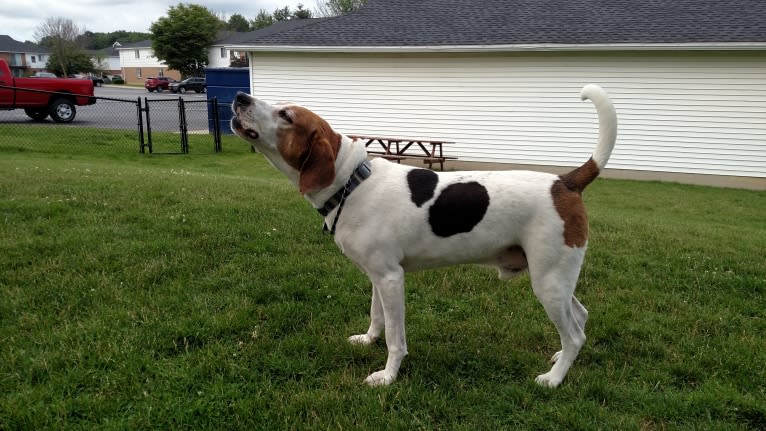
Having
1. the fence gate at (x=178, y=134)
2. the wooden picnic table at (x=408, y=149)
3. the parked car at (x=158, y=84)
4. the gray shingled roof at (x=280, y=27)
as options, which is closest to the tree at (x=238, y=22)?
the parked car at (x=158, y=84)

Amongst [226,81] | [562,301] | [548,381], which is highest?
[226,81]

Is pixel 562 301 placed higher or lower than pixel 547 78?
lower

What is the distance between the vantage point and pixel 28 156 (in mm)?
12945

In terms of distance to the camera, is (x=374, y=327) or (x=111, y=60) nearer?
(x=374, y=327)

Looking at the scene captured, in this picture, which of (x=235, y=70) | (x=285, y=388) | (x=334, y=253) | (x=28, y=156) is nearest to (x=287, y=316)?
(x=285, y=388)

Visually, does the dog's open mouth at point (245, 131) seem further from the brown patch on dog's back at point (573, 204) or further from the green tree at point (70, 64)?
the green tree at point (70, 64)

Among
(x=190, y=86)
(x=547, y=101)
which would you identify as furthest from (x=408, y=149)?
(x=190, y=86)

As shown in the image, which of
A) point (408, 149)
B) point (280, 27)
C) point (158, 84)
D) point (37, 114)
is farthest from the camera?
point (158, 84)

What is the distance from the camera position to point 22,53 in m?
91.1

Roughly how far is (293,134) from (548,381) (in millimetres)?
2152

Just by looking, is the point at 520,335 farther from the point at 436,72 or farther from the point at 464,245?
the point at 436,72

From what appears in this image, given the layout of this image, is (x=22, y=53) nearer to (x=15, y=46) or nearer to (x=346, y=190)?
(x=15, y=46)

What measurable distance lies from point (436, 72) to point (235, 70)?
888cm

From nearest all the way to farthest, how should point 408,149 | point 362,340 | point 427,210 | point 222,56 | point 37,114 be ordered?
point 427,210 < point 362,340 < point 408,149 < point 37,114 < point 222,56
